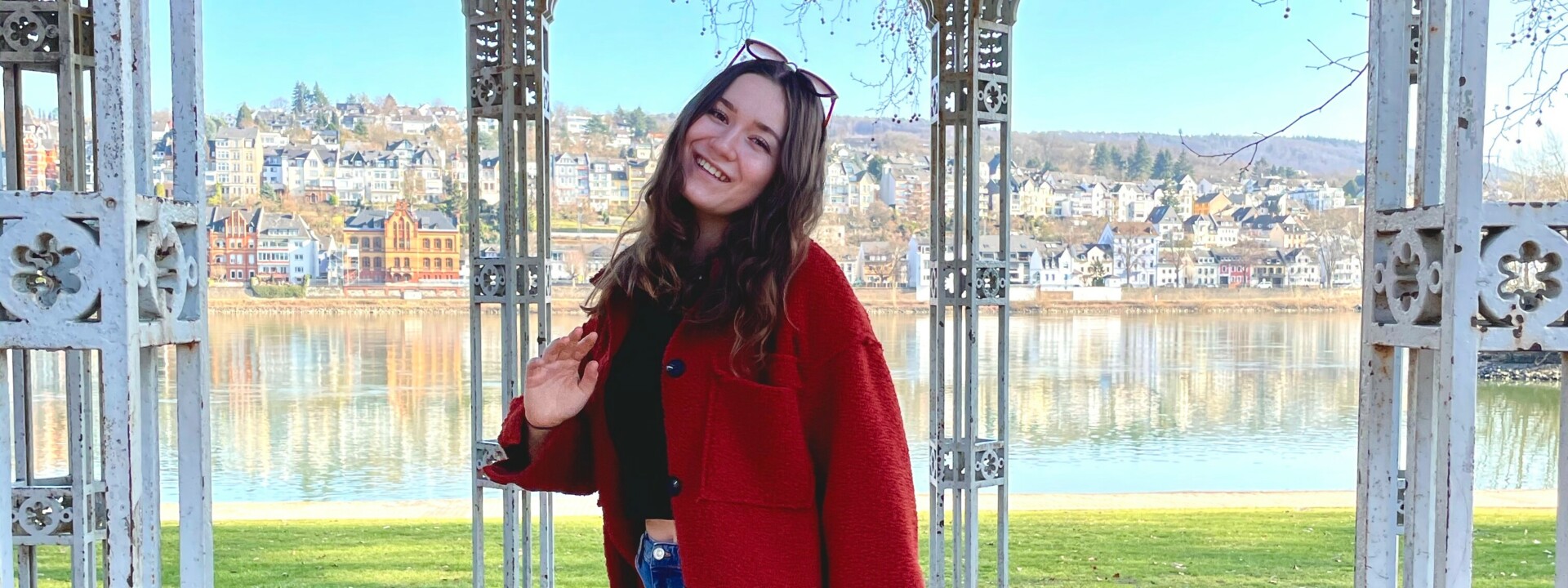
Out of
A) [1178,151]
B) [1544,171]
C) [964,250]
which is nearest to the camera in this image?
[964,250]

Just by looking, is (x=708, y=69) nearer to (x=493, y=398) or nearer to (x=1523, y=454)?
(x=1523, y=454)

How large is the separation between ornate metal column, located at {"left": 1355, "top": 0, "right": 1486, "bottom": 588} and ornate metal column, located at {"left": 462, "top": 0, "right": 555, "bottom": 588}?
198cm

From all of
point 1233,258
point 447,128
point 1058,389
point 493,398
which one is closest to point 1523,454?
point 1058,389

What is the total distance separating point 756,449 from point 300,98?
21006mm

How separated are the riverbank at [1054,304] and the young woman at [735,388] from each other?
12.7 meters

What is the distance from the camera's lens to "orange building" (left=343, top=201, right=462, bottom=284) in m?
15.8

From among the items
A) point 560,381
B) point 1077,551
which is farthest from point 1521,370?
point 560,381

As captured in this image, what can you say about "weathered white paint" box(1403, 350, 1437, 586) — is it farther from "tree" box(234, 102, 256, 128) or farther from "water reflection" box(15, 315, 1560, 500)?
"tree" box(234, 102, 256, 128)

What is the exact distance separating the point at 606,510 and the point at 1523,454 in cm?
1032

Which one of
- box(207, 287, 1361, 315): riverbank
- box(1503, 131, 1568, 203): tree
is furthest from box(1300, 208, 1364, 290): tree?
box(1503, 131, 1568, 203): tree

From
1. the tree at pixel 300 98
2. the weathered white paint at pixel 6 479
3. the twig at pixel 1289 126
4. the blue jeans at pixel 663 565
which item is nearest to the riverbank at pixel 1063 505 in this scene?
the twig at pixel 1289 126

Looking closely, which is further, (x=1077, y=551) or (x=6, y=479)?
(x=1077, y=551)

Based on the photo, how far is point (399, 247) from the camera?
52.0 ft

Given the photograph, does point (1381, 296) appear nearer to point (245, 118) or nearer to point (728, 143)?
point (728, 143)
